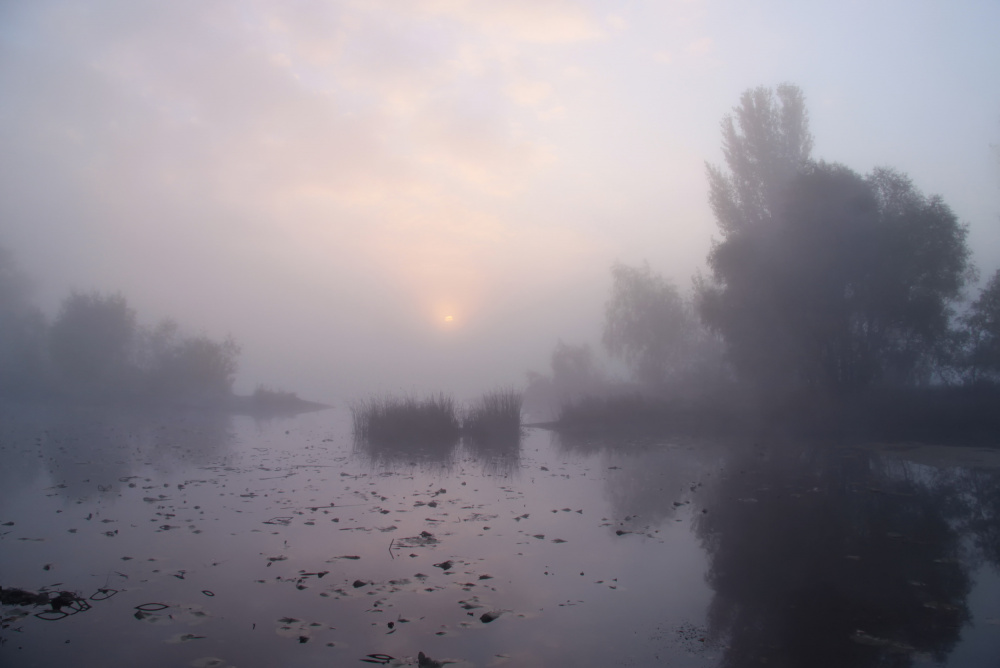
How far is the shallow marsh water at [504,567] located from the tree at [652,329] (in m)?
33.4

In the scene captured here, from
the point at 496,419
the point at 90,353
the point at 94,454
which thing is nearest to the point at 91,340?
the point at 90,353

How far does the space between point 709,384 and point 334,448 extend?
86.5ft

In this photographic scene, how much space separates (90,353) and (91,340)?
1231mm

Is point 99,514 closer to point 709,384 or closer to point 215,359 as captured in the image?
point 709,384

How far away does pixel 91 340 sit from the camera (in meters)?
53.2

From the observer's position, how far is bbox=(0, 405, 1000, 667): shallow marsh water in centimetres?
457

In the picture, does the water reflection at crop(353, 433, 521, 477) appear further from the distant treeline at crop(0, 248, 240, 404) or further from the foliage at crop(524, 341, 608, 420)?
the distant treeline at crop(0, 248, 240, 404)

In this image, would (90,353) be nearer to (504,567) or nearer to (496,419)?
(496,419)

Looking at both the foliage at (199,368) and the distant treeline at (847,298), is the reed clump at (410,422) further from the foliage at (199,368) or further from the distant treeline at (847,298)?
the foliage at (199,368)

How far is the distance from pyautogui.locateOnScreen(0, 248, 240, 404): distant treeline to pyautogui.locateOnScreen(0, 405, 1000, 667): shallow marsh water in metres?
47.5

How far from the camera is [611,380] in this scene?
177 feet

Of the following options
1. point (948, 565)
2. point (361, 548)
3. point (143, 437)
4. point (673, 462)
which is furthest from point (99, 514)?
point (143, 437)

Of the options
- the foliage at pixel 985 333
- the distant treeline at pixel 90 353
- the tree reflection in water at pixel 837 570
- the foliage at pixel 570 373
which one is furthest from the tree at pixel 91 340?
the foliage at pixel 985 333

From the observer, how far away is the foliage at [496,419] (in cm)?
2312
